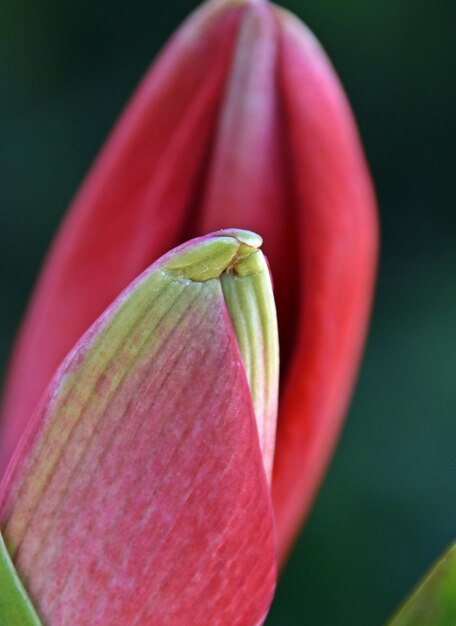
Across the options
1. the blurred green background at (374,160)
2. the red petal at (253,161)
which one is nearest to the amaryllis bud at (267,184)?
the red petal at (253,161)

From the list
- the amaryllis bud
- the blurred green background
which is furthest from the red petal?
the blurred green background

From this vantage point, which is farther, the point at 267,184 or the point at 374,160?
the point at 374,160

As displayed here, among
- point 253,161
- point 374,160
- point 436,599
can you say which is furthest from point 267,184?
point 374,160

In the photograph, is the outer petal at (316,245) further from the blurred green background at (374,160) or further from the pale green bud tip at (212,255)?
the blurred green background at (374,160)

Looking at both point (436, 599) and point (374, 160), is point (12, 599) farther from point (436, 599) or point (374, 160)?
point (374, 160)

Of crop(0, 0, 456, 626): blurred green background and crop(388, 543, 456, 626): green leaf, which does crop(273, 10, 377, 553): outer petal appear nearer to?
crop(388, 543, 456, 626): green leaf

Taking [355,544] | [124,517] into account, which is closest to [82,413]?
[124,517]

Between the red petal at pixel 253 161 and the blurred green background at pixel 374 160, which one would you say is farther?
the blurred green background at pixel 374 160
